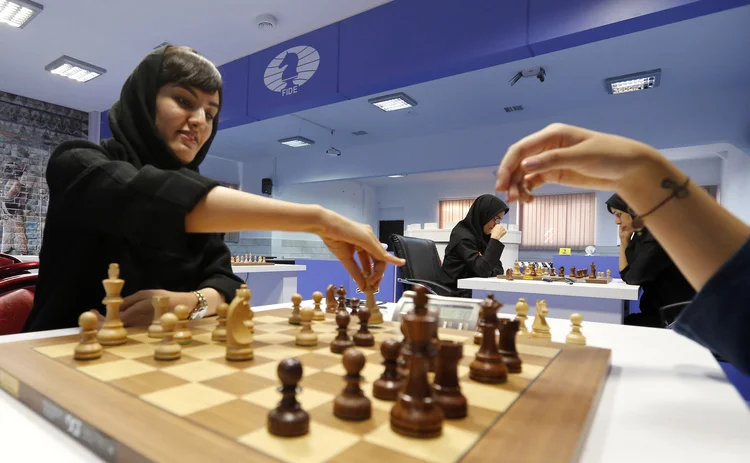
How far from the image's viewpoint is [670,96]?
6105 mm

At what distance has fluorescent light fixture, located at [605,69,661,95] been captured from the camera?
17.4ft

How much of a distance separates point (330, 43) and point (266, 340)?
387 centimetres

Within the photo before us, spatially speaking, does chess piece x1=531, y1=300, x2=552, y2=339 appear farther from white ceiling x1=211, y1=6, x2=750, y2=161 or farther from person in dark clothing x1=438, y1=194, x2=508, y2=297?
white ceiling x1=211, y1=6, x2=750, y2=161

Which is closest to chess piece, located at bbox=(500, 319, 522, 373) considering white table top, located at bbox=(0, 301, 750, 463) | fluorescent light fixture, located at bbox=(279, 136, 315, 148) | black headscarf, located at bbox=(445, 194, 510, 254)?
white table top, located at bbox=(0, 301, 750, 463)

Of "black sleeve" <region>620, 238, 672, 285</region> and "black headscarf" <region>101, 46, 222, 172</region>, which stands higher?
"black headscarf" <region>101, 46, 222, 172</region>

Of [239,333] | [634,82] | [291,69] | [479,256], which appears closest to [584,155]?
[239,333]

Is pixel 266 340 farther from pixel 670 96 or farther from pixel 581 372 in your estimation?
pixel 670 96

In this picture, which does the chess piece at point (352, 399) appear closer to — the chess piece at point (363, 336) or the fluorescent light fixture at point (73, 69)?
the chess piece at point (363, 336)

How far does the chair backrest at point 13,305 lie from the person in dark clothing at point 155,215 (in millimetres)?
200

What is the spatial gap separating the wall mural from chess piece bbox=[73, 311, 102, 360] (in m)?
7.24

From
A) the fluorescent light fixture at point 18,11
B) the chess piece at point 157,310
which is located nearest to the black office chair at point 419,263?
the chess piece at point 157,310

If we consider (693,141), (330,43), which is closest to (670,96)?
(693,141)

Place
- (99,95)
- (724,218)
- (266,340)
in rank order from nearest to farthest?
1. (724,218)
2. (266,340)
3. (99,95)

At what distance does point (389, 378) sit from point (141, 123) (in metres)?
1.13
